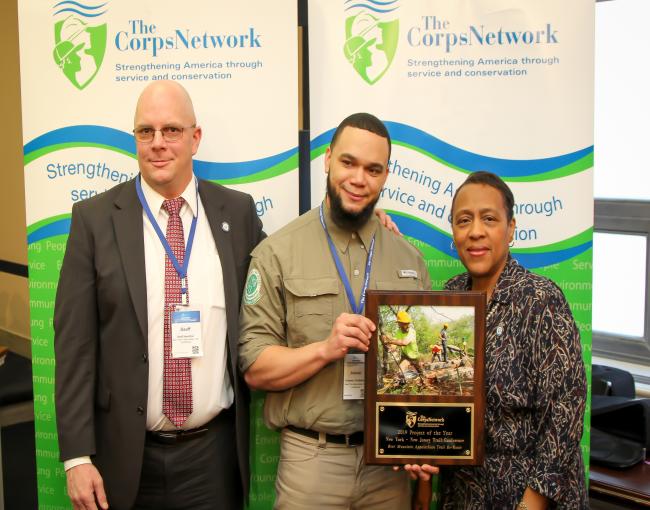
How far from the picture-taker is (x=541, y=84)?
2.88m

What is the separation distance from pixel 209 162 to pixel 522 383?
1593mm

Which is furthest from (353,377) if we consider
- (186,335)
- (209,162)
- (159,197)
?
(209,162)

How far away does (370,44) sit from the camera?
2.90 meters

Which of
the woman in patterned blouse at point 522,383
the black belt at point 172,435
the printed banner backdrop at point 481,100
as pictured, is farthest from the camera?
the printed banner backdrop at point 481,100

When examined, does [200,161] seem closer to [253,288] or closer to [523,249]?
[253,288]

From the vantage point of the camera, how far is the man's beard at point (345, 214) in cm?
237

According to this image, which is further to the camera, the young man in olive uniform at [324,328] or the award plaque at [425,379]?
the young man in olive uniform at [324,328]

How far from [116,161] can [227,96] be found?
0.56 meters

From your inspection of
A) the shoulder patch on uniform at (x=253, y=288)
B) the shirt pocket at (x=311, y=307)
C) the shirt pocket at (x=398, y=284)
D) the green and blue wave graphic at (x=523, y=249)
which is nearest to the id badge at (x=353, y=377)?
the shirt pocket at (x=311, y=307)

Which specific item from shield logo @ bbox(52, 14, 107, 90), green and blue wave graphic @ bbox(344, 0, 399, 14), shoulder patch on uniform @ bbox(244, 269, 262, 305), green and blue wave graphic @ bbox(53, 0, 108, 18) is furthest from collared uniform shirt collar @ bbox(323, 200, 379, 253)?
green and blue wave graphic @ bbox(53, 0, 108, 18)

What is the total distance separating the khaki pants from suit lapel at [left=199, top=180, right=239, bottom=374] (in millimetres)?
408

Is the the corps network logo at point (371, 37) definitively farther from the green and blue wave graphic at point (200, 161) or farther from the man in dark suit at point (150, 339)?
the man in dark suit at point (150, 339)

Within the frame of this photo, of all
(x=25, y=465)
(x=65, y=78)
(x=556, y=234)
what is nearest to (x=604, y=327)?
(x=556, y=234)

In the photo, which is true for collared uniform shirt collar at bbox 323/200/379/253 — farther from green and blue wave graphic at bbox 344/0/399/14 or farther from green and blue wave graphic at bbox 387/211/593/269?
green and blue wave graphic at bbox 344/0/399/14
